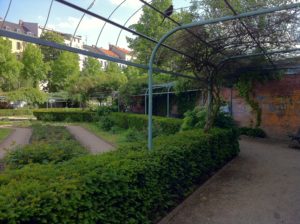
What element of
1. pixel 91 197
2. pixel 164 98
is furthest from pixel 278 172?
pixel 164 98

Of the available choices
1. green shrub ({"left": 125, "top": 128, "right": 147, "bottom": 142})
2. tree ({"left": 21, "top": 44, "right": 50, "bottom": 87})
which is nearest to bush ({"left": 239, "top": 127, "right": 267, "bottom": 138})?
green shrub ({"left": 125, "top": 128, "right": 147, "bottom": 142})

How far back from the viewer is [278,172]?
21.0 feet

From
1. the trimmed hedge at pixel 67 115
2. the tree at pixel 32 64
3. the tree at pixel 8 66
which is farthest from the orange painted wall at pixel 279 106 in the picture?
the tree at pixel 32 64

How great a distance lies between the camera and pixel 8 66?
1145 inches

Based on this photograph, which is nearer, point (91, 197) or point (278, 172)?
point (91, 197)

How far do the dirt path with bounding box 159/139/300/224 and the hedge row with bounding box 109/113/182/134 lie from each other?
3.54 meters

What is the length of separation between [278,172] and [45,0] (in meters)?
5.90

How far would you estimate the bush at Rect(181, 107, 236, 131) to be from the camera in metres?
8.34

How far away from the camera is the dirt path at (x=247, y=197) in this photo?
4035mm

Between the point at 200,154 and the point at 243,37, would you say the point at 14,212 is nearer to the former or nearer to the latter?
the point at 200,154

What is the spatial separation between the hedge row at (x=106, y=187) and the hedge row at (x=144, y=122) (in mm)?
5312

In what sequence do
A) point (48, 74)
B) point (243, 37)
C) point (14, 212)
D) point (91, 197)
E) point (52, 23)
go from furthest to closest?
point (48, 74), point (243, 37), point (52, 23), point (91, 197), point (14, 212)

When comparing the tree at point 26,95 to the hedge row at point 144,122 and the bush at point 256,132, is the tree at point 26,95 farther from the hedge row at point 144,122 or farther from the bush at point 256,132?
the bush at point 256,132

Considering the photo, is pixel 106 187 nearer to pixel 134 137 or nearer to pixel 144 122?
pixel 134 137
